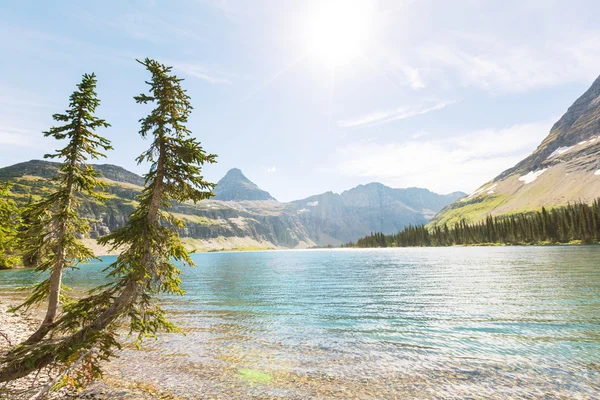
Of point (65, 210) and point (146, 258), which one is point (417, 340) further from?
point (65, 210)

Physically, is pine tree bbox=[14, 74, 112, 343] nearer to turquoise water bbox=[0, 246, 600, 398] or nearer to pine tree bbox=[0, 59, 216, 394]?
pine tree bbox=[0, 59, 216, 394]

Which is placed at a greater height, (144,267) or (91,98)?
(91,98)

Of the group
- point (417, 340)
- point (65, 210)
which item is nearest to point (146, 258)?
point (65, 210)

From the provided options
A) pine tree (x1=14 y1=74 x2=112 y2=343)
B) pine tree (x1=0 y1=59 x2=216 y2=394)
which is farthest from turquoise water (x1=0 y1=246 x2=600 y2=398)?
pine tree (x1=14 y1=74 x2=112 y2=343)

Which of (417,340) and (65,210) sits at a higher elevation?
(65,210)

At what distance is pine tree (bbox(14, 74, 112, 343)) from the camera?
15680 mm

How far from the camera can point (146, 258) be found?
13.0 meters

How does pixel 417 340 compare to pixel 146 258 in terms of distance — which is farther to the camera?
pixel 417 340

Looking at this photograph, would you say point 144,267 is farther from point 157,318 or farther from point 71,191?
point 71,191

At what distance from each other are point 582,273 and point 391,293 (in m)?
31.6

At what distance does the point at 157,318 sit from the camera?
523 inches

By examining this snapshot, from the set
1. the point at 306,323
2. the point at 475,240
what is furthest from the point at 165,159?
the point at 475,240

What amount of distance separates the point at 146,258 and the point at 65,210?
7.03m

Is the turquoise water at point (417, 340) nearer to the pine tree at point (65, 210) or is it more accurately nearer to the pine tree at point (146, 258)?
the pine tree at point (146, 258)
